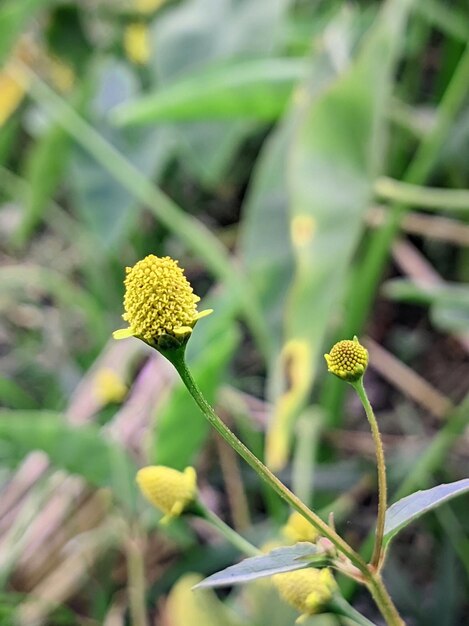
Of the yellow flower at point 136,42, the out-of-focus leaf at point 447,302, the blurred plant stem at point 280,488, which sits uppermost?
the yellow flower at point 136,42

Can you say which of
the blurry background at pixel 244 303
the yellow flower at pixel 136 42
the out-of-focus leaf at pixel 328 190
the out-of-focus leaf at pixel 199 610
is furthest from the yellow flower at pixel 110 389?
the yellow flower at pixel 136 42

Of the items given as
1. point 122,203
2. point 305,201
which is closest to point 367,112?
point 305,201

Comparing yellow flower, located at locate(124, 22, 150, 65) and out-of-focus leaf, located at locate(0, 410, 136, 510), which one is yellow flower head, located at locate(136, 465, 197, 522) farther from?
yellow flower, located at locate(124, 22, 150, 65)

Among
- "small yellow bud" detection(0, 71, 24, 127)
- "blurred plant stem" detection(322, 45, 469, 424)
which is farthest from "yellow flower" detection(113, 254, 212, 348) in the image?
"small yellow bud" detection(0, 71, 24, 127)

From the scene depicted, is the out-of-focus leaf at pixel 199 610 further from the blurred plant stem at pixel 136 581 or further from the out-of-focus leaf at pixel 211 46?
the out-of-focus leaf at pixel 211 46

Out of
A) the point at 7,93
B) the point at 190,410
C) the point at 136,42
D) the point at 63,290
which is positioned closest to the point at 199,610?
the point at 190,410

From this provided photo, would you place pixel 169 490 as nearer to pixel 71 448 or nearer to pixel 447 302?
pixel 71 448

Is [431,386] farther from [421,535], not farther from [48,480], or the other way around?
[48,480]
